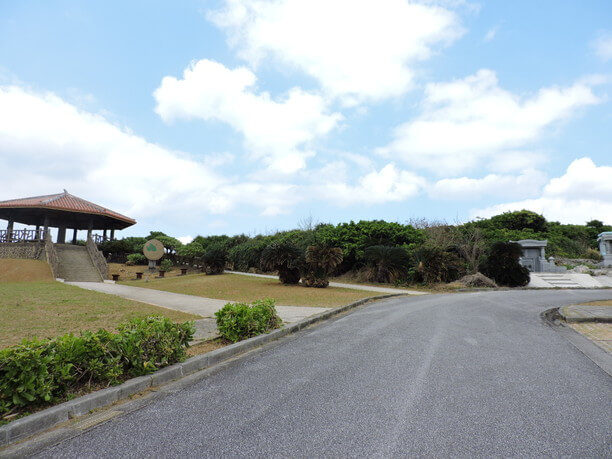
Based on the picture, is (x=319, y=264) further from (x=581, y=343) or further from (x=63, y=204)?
(x=63, y=204)

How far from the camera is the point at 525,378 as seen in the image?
439 cm

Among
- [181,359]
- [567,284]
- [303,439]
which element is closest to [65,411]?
[181,359]

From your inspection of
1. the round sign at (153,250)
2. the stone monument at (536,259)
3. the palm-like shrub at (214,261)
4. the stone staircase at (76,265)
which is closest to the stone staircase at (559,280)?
the stone monument at (536,259)

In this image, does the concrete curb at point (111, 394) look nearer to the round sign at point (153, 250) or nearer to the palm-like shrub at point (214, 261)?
the palm-like shrub at point (214, 261)

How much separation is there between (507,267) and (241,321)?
1914 centimetres

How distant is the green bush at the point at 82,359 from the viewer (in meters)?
3.11

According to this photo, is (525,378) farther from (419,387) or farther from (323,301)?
(323,301)

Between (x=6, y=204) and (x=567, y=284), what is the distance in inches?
1617

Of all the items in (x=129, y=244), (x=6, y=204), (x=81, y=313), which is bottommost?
(x=81, y=313)

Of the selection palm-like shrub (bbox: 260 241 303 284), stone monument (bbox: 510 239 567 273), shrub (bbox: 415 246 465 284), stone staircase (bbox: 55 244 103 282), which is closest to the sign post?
stone staircase (bbox: 55 244 103 282)

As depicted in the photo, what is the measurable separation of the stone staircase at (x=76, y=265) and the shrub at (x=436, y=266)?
822 inches

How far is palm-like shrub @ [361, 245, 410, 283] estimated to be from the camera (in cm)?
2122

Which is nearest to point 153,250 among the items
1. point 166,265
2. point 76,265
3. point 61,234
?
Result: point 166,265

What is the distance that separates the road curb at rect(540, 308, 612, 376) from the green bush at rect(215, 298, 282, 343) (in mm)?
5157
